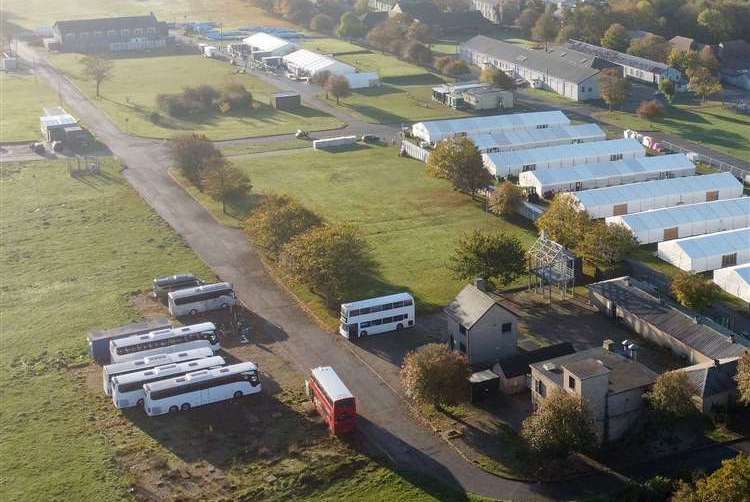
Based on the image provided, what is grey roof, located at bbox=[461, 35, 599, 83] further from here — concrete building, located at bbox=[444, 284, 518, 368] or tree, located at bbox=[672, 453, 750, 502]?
tree, located at bbox=[672, 453, 750, 502]

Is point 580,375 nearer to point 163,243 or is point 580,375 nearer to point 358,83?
point 163,243

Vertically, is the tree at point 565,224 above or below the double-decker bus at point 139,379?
above

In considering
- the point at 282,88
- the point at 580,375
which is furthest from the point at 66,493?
the point at 282,88

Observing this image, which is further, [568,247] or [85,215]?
[85,215]

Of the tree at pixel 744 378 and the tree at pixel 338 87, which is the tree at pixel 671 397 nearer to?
the tree at pixel 744 378

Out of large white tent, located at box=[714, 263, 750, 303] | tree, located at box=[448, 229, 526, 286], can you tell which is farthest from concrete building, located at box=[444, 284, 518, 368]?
large white tent, located at box=[714, 263, 750, 303]

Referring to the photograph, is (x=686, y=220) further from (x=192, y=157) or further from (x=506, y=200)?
(x=192, y=157)

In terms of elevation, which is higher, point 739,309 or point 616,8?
point 616,8

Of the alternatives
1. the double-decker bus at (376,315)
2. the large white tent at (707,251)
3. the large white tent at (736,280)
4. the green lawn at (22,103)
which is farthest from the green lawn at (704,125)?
the green lawn at (22,103)
